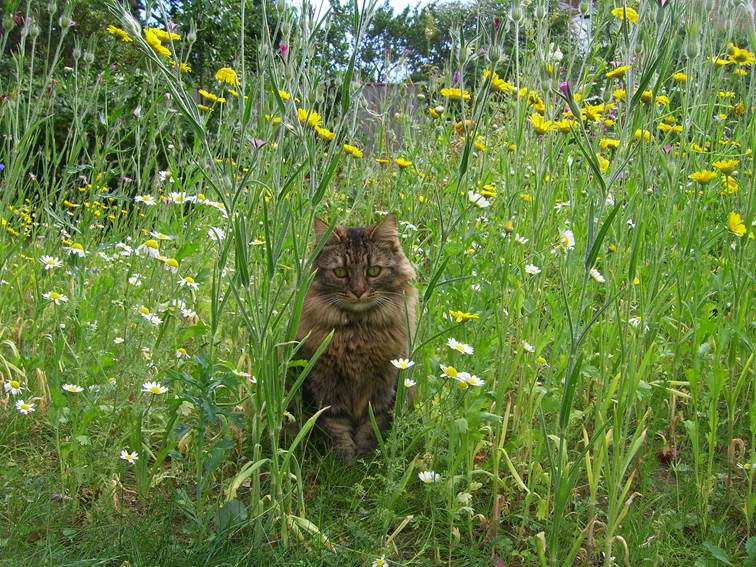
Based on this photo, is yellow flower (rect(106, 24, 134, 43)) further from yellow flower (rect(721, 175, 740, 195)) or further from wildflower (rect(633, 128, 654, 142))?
yellow flower (rect(721, 175, 740, 195))

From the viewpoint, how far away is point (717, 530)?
72.7 inches

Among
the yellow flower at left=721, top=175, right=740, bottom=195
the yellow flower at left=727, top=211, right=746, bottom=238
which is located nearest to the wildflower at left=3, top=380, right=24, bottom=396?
the yellow flower at left=727, top=211, right=746, bottom=238

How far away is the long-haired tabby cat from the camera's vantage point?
Answer: 244 cm

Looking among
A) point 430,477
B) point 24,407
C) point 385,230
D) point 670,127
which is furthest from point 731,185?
point 24,407

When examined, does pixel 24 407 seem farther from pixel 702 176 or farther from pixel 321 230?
pixel 702 176

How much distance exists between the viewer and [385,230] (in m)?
2.62

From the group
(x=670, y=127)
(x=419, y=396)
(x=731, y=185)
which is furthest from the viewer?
(x=670, y=127)

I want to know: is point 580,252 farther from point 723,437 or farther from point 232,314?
point 232,314

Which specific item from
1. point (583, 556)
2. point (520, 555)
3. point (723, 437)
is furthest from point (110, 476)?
point (723, 437)

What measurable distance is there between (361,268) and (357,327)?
0.22 meters

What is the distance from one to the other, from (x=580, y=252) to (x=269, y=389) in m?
1.30

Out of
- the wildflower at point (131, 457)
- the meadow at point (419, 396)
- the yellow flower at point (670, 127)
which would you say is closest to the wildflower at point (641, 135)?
the meadow at point (419, 396)

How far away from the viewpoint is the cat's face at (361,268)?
252cm

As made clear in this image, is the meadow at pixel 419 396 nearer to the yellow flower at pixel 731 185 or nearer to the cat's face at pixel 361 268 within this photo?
the yellow flower at pixel 731 185
